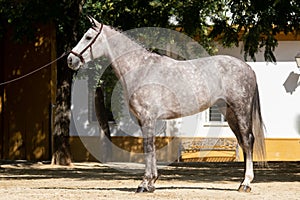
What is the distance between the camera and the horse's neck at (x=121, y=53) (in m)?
11.8

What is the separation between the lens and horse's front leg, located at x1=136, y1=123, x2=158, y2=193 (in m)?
11.5

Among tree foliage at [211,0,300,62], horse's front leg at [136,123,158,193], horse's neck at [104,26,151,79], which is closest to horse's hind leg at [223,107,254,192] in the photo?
horse's front leg at [136,123,158,193]

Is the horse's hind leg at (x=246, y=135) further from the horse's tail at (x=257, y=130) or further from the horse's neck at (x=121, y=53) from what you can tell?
the horse's neck at (x=121, y=53)

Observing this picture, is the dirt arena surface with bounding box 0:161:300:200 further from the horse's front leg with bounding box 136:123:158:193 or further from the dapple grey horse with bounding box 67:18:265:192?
the dapple grey horse with bounding box 67:18:265:192

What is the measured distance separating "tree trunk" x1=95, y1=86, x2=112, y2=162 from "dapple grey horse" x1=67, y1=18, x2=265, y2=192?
37.0 feet

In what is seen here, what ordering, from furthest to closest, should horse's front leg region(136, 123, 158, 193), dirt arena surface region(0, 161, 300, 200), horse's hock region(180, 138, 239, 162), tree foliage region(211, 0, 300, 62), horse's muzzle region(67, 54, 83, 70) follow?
1. horse's hock region(180, 138, 239, 162)
2. tree foliage region(211, 0, 300, 62)
3. horse's muzzle region(67, 54, 83, 70)
4. horse's front leg region(136, 123, 158, 193)
5. dirt arena surface region(0, 161, 300, 200)

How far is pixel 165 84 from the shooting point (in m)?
11.6

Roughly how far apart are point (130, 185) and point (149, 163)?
2.21 meters

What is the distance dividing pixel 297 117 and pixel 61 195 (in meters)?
15.9

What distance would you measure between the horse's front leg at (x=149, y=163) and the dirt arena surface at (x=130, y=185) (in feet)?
0.58

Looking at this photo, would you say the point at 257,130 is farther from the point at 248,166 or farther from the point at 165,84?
the point at 165,84

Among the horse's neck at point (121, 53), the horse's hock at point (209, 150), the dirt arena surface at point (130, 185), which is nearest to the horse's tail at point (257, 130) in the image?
the dirt arena surface at point (130, 185)

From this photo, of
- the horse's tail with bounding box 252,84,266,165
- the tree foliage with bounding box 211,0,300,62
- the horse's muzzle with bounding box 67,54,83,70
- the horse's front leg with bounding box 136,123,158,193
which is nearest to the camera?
the horse's front leg with bounding box 136,123,158,193

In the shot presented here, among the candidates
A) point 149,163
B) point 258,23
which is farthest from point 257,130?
point 258,23
